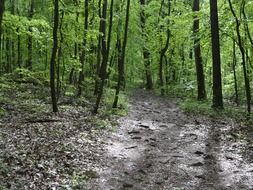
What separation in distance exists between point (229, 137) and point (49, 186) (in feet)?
24.7

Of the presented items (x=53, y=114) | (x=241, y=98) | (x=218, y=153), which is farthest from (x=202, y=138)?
(x=241, y=98)

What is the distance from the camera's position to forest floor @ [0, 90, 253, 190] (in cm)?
872

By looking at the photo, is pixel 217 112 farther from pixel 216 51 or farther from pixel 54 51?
pixel 54 51

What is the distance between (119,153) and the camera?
11.4 m

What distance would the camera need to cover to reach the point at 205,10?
20641mm

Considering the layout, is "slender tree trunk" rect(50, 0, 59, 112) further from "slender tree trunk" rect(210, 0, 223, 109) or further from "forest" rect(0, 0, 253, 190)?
"slender tree trunk" rect(210, 0, 223, 109)

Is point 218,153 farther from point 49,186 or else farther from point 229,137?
point 49,186

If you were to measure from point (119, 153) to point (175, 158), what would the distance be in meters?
1.77

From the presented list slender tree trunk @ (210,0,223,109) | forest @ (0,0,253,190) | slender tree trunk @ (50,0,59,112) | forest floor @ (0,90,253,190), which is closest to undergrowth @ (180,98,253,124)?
forest @ (0,0,253,190)

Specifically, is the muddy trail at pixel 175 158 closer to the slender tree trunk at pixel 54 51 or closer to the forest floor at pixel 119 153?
the forest floor at pixel 119 153

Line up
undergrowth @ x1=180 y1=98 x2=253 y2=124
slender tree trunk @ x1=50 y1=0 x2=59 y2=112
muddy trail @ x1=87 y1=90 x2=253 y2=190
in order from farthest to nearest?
undergrowth @ x1=180 y1=98 x2=253 y2=124
slender tree trunk @ x1=50 y1=0 x2=59 y2=112
muddy trail @ x1=87 y1=90 x2=253 y2=190

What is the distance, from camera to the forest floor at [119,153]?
28.6 ft

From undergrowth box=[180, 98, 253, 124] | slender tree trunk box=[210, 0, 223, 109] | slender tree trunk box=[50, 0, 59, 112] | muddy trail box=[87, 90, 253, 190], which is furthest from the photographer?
slender tree trunk box=[210, 0, 223, 109]

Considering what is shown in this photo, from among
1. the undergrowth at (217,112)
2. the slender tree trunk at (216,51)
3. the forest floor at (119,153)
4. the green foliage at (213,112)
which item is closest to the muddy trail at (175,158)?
the forest floor at (119,153)
